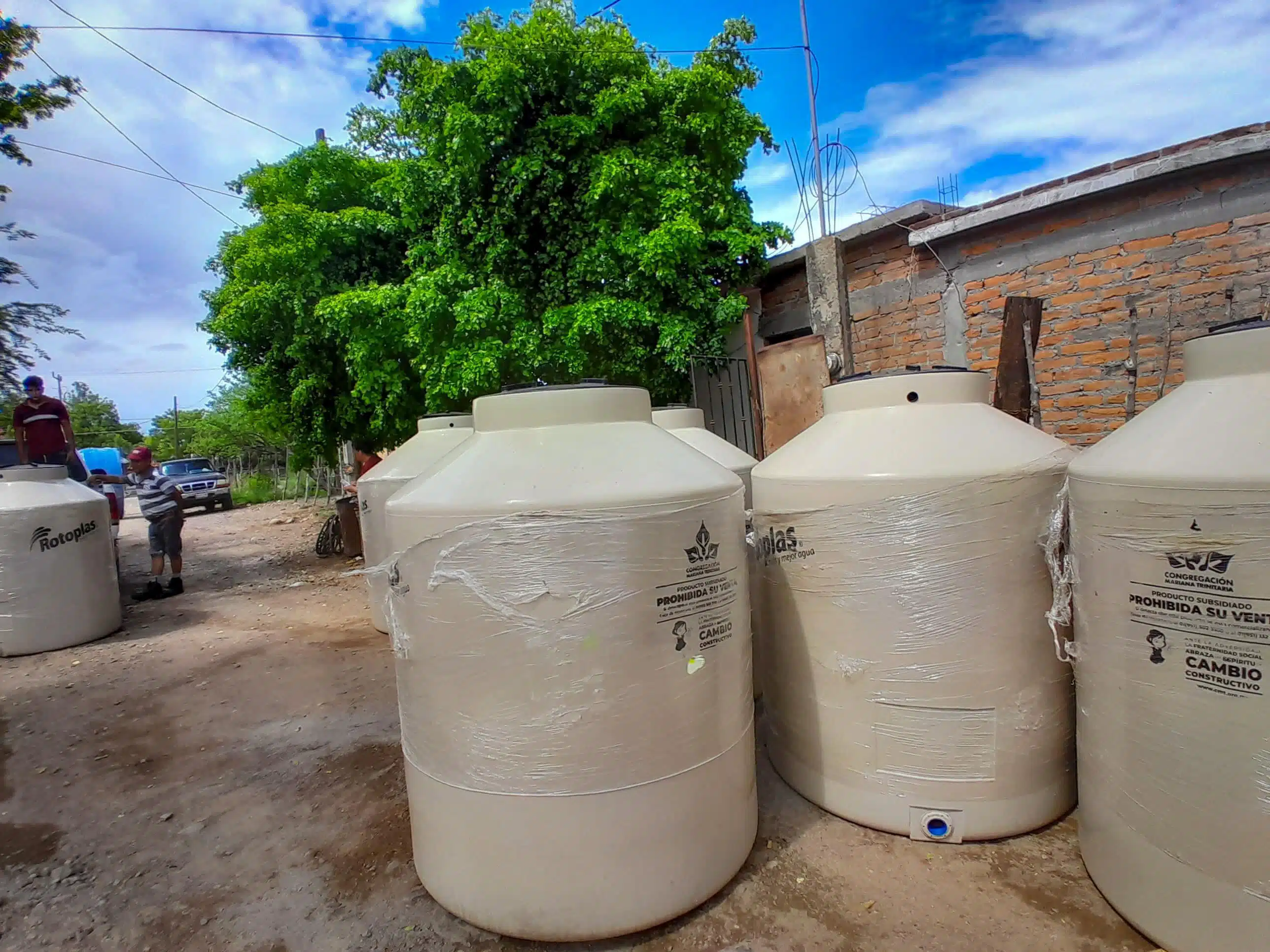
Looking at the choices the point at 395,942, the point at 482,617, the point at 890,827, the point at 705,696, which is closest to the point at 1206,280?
the point at 890,827

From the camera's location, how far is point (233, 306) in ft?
26.7

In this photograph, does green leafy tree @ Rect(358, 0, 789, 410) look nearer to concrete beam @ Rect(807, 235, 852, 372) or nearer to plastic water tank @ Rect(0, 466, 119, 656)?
concrete beam @ Rect(807, 235, 852, 372)

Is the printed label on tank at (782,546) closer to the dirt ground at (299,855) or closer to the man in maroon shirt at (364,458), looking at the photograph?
the dirt ground at (299,855)

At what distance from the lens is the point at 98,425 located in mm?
47719

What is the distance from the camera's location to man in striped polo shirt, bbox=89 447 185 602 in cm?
735

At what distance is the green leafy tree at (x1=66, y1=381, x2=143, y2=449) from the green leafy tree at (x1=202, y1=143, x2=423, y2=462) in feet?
146

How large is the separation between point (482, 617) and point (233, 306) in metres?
7.79

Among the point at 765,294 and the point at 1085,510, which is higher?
the point at 765,294

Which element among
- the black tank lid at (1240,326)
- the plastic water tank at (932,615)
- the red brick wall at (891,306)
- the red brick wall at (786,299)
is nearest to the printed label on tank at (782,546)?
the plastic water tank at (932,615)

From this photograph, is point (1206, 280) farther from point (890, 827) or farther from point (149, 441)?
point (149, 441)

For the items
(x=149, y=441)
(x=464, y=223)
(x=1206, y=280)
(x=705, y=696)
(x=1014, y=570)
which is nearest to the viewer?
(x=705, y=696)

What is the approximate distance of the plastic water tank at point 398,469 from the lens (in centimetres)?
545

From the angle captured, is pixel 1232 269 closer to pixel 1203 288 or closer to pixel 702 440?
pixel 1203 288

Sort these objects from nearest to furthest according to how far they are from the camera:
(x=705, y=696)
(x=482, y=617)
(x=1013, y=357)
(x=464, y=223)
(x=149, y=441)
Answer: (x=482, y=617) < (x=705, y=696) < (x=1013, y=357) < (x=464, y=223) < (x=149, y=441)
